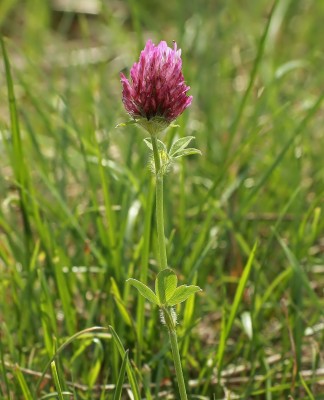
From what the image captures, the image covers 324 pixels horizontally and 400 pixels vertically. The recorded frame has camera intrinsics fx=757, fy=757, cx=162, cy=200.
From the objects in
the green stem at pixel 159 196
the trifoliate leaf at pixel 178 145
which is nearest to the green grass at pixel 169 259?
the green stem at pixel 159 196

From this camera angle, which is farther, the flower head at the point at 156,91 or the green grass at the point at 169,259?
the green grass at the point at 169,259

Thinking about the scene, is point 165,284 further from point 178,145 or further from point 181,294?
point 178,145

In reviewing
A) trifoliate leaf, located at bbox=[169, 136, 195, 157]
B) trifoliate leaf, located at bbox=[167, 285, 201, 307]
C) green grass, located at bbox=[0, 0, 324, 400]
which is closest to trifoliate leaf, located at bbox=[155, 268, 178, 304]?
trifoliate leaf, located at bbox=[167, 285, 201, 307]

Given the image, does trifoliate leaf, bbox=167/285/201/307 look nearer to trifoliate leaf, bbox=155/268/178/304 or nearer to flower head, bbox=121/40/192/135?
trifoliate leaf, bbox=155/268/178/304

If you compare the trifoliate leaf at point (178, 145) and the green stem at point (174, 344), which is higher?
the trifoliate leaf at point (178, 145)

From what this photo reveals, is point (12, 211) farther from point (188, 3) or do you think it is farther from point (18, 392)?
point (188, 3)

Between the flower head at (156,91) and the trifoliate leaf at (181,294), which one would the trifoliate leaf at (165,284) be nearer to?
the trifoliate leaf at (181,294)

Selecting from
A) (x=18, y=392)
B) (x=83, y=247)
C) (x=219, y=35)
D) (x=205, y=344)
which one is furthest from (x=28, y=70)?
(x=18, y=392)
